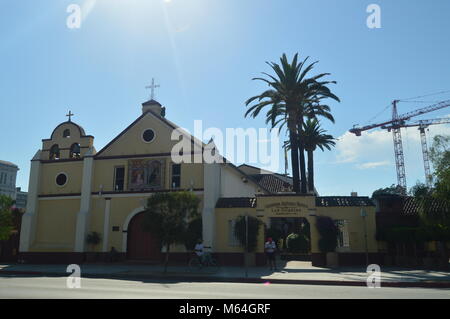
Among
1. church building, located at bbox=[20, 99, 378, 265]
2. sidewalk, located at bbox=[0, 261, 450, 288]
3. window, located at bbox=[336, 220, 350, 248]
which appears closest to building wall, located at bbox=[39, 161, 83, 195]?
church building, located at bbox=[20, 99, 378, 265]

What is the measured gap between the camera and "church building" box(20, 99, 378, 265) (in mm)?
24969

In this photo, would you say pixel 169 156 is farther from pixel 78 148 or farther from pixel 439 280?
pixel 439 280

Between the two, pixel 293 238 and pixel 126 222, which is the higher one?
pixel 126 222

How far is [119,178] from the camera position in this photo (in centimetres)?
2955

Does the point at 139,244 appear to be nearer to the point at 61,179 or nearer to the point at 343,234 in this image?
the point at 61,179

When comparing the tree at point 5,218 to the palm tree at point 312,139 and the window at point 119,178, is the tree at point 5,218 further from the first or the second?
the palm tree at point 312,139

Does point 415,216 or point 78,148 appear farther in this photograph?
point 78,148

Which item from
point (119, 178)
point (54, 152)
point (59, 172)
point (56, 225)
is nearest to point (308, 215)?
point (119, 178)

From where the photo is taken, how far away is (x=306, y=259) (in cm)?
2981

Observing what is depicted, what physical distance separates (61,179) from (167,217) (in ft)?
45.9

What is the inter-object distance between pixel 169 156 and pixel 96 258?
28.7 ft

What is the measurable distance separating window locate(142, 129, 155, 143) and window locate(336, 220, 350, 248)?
14.2m
